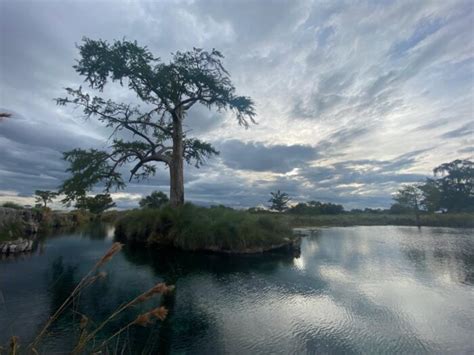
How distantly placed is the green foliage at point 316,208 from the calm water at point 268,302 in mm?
43822

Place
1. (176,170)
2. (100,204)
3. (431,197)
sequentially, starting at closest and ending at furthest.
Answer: (176,170)
(431,197)
(100,204)

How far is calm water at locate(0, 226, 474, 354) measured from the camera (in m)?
4.39

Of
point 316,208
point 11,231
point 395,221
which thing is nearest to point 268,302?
point 11,231

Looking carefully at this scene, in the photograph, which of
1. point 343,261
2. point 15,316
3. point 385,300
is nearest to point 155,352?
point 15,316

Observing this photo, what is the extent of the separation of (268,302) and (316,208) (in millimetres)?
52960

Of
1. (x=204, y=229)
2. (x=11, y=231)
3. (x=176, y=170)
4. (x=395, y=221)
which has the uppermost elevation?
(x=176, y=170)

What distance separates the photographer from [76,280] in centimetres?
779

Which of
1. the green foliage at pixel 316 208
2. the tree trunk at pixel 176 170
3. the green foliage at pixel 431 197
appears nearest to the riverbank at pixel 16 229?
the tree trunk at pixel 176 170

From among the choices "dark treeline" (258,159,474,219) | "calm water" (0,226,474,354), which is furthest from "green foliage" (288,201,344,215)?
"calm water" (0,226,474,354)

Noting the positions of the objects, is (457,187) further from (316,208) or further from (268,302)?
(268,302)

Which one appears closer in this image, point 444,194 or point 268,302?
point 268,302

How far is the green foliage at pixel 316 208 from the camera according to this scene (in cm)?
5503

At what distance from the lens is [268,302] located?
6.28 metres

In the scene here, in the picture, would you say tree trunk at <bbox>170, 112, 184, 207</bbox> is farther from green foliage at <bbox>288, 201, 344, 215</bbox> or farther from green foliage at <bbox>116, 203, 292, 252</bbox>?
green foliage at <bbox>288, 201, 344, 215</bbox>
